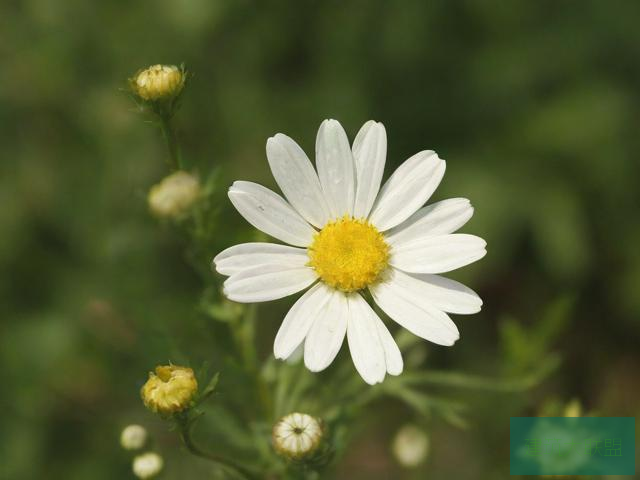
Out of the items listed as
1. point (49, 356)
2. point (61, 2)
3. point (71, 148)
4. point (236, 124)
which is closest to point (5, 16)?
point (61, 2)

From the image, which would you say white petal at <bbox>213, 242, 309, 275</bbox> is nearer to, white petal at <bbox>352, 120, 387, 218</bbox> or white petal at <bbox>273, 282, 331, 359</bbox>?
white petal at <bbox>273, 282, 331, 359</bbox>

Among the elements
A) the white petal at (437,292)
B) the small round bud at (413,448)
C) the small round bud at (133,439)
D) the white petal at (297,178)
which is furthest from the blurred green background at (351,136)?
the white petal at (437,292)

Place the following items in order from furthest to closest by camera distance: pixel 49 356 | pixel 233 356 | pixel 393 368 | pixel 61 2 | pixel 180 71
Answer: pixel 61 2, pixel 49 356, pixel 233 356, pixel 180 71, pixel 393 368

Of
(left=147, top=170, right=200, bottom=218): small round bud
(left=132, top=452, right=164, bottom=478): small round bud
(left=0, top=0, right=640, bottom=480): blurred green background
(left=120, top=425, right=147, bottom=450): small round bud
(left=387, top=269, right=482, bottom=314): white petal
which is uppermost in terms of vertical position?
(left=0, top=0, right=640, bottom=480): blurred green background

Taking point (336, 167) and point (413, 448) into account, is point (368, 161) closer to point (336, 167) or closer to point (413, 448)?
point (336, 167)

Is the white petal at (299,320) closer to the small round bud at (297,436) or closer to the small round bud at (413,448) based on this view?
the small round bud at (297,436)

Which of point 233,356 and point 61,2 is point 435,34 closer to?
point 61,2

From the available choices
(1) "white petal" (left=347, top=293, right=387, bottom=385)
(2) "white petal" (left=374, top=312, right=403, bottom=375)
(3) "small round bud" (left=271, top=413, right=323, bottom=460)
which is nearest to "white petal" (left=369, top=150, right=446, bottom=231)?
A: (1) "white petal" (left=347, top=293, right=387, bottom=385)
